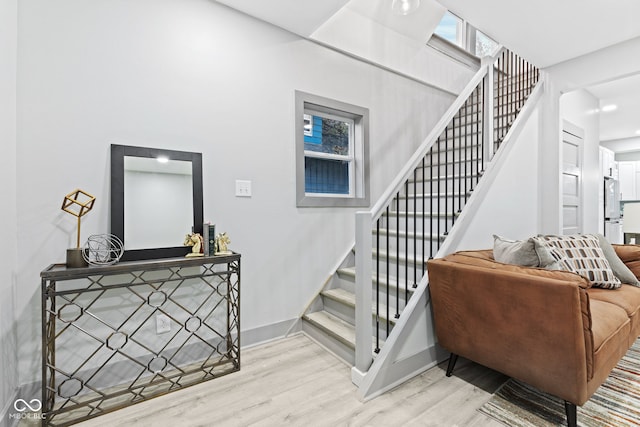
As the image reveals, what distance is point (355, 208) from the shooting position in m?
3.03

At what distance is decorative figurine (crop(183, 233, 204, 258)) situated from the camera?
1986mm

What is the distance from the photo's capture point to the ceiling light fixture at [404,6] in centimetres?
309

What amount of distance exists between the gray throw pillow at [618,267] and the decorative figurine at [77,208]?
3647mm

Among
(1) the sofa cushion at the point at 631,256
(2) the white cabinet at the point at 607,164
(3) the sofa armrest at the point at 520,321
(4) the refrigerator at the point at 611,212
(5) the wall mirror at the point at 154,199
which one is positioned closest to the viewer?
(3) the sofa armrest at the point at 520,321

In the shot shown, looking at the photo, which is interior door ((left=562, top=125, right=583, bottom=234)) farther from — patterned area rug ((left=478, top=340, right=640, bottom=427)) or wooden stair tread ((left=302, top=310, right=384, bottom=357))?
wooden stair tread ((left=302, top=310, right=384, bottom=357))

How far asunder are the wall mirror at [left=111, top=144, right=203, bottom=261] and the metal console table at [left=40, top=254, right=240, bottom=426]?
18 centimetres

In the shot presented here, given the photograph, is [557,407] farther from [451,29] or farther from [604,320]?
[451,29]

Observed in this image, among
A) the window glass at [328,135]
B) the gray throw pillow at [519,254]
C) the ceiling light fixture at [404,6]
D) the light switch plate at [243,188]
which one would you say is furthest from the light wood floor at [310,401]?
the ceiling light fixture at [404,6]

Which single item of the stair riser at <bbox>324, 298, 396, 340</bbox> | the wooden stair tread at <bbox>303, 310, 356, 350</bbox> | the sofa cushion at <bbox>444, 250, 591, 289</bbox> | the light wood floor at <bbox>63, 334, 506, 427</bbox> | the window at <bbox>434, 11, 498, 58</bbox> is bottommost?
the light wood floor at <bbox>63, 334, 506, 427</bbox>

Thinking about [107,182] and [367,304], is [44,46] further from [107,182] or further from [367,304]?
[367,304]

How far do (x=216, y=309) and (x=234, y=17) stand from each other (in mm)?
2217

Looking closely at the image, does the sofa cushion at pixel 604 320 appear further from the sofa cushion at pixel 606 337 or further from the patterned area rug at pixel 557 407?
the patterned area rug at pixel 557 407
